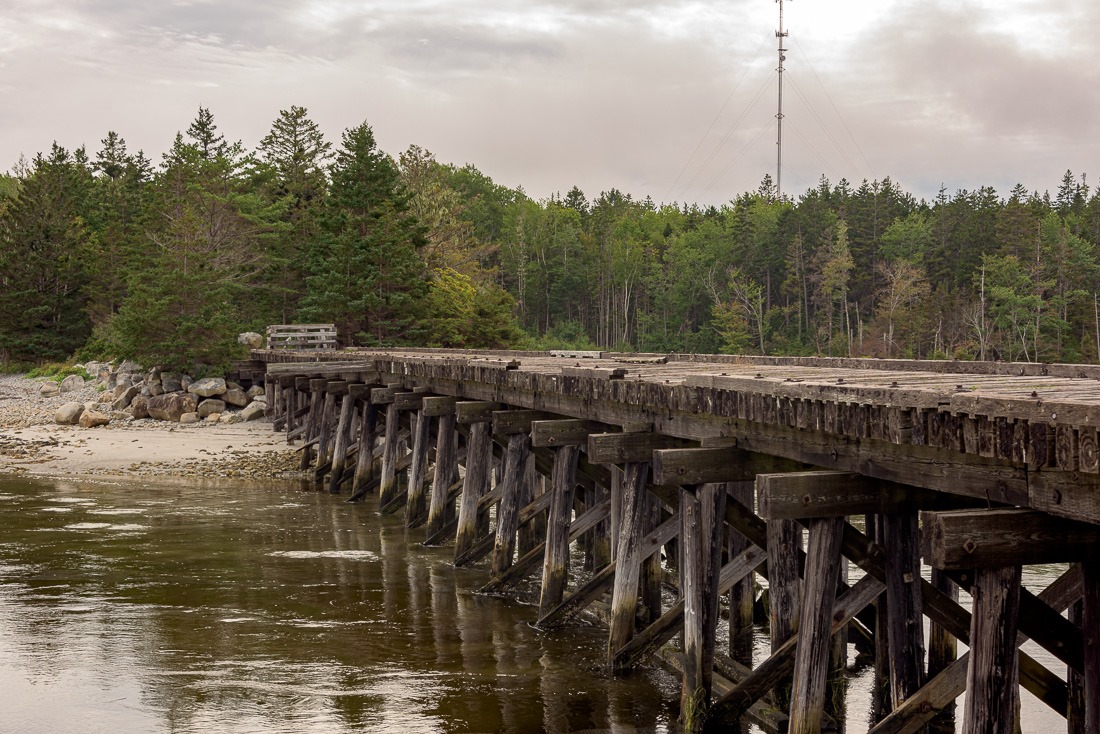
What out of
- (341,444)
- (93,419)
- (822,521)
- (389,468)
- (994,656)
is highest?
(822,521)

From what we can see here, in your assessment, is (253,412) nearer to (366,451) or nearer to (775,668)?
(366,451)

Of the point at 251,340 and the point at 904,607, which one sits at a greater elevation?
the point at 251,340

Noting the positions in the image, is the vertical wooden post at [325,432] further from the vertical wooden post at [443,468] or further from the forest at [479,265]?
the forest at [479,265]

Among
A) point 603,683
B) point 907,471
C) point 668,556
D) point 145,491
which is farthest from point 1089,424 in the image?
point 145,491

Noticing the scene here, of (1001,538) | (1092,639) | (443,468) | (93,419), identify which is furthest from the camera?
(93,419)

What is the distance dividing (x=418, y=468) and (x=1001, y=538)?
471 inches

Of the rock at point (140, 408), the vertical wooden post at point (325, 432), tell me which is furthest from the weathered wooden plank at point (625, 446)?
the rock at point (140, 408)

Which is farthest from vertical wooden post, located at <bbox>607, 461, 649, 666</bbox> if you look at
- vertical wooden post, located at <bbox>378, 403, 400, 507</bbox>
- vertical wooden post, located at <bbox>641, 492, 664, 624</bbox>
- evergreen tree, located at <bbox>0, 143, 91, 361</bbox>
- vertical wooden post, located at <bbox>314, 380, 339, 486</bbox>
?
evergreen tree, located at <bbox>0, 143, 91, 361</bbox>

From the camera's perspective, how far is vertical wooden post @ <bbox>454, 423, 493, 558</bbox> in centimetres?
1359

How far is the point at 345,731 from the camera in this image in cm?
826

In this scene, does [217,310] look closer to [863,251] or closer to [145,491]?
[145,491]

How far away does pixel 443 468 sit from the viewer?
1511 centimetres

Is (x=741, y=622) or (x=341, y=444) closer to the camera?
(x=741, y=622)

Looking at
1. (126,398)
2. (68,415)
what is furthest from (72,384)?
(68,415)
